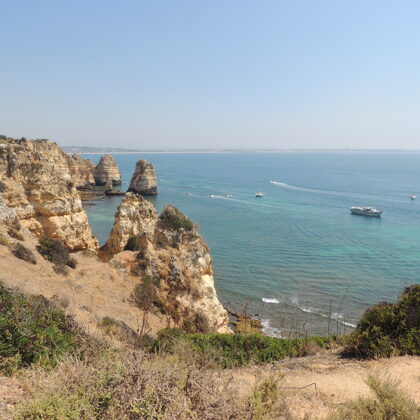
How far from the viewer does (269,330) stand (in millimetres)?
28656

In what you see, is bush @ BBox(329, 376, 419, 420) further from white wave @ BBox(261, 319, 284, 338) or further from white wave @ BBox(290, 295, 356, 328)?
white wave @ BBox(290, 295, 356, 328)

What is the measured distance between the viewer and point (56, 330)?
7.97 meters

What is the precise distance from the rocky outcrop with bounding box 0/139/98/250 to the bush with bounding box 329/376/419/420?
82.4ft

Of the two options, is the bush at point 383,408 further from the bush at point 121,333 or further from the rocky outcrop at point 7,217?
the rocky outcrop at point 7,217

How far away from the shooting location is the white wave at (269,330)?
28.0 m

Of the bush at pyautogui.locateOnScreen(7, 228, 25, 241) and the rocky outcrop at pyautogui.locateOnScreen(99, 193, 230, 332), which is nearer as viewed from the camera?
the rocky outcrop at pyautogui.locateOnScreen(99, 193, 230, 332)

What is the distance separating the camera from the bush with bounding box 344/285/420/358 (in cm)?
1177

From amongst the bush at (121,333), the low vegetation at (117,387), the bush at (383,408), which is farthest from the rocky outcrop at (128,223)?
the bush at (383,408)

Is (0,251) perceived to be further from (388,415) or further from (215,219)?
(215,219)

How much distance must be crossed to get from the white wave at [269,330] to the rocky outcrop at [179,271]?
677 cm

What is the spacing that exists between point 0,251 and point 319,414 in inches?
710

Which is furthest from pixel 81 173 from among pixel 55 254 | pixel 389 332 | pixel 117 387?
pixel 117 387

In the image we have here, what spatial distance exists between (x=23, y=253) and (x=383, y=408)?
744 inches

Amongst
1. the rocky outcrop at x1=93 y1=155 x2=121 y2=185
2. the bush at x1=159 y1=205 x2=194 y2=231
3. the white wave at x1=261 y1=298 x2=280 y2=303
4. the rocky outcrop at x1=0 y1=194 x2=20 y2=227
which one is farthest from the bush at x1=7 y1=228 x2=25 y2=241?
the rocky outcrop at x1=93 y1=155 x2=121 y2=185
